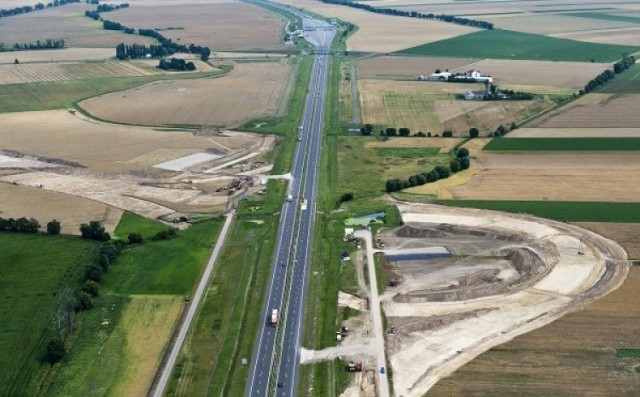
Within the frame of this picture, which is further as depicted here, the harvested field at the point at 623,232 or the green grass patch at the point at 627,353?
the harvested field at the point at 623,232

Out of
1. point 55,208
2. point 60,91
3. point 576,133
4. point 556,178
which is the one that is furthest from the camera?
point 60,91

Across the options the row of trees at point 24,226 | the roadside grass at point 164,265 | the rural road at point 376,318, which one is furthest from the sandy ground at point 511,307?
the row of trees at point 24,226

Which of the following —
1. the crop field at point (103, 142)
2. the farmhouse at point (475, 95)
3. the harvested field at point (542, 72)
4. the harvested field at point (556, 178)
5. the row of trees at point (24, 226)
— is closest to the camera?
the row of trees at point (24, 226)

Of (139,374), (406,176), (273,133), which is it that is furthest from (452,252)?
(273,133)

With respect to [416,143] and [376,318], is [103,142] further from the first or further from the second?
[376,318]

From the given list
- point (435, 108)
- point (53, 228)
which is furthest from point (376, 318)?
point (435, 108)

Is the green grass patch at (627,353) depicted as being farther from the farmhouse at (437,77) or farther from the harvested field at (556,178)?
the farmhouse at (437,77)

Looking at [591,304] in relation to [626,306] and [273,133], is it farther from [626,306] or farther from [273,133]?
[273,133]
